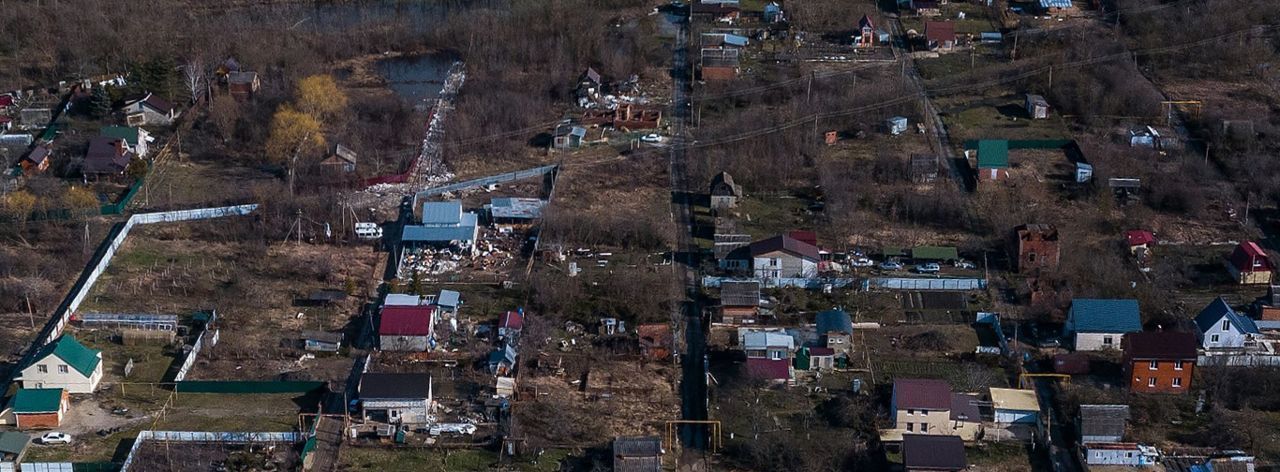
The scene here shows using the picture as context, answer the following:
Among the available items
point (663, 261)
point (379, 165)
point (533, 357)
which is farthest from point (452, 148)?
point (533, 357)

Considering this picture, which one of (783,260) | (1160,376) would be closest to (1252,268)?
(1160,376)

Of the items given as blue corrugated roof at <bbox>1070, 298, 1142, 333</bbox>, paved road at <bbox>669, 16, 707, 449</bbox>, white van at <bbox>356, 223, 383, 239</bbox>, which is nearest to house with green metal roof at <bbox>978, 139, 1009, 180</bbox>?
paved road at <bbox>669, 16, 707, 449</bbox>

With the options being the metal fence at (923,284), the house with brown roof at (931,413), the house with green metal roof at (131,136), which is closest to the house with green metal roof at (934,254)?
the metal fence at (923,284)

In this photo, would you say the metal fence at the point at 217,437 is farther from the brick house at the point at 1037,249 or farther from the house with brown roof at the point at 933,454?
the brick house at the point at 1037,249

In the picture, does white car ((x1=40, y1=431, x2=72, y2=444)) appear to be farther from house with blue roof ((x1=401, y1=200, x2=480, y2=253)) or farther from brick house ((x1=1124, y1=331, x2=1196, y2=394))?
brick house ((x1=1124, y1=331, x2=1196, y2=394))

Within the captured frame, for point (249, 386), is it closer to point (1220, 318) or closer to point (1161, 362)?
point (1161, 362)
